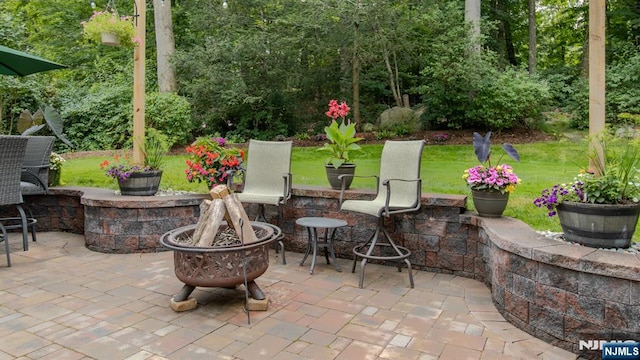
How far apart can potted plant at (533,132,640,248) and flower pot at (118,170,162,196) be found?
3.50 m

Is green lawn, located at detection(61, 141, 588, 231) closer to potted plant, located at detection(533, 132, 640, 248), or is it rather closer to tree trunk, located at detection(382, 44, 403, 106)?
potted plant, located at detection(533, 132, 640, 248)

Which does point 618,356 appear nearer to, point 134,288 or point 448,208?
point 448,208

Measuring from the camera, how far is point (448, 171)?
6.13 meters

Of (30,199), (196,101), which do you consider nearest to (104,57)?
(196,101)

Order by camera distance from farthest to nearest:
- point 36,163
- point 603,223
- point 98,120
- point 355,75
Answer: point 355,75 < point 98,120 < point 36,163 < point 603,223

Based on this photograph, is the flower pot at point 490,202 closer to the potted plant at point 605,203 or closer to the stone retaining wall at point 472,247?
the stone retaining wall at point 472,247

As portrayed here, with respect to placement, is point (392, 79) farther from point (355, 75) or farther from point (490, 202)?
point (490, 202)

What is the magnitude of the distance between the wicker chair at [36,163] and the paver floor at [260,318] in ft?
3.61

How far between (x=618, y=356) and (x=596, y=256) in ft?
1.51

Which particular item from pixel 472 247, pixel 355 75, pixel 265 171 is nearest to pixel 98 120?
pixel 355 75

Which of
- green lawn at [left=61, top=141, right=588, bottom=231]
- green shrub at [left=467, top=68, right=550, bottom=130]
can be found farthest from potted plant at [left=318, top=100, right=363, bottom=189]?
green shrub at [left=467, top=68, right=550, bottom=130]

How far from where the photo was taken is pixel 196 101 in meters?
10.2

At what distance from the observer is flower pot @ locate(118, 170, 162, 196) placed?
423 cm

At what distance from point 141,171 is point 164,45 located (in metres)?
7.41
